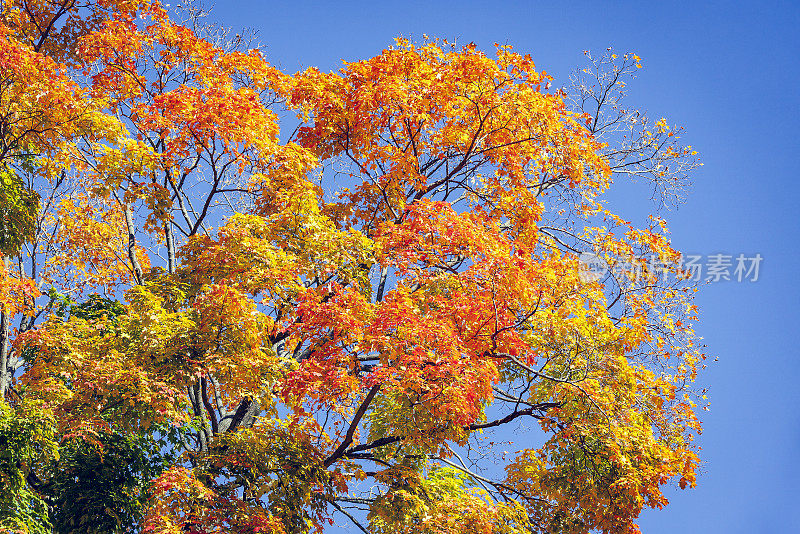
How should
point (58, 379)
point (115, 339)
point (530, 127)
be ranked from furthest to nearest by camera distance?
1. point (530, 127)
2. point (58, 379)
3. point (115, 339)

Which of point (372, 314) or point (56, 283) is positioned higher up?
point (56, 283)

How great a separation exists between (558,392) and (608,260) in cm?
238

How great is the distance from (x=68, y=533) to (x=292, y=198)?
502 centimetres

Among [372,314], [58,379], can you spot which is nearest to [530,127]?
[372,314]

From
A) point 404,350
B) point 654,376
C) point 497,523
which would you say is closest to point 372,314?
point 404,350

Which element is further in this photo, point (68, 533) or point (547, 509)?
point (547, 509)

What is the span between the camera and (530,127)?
37.8ft

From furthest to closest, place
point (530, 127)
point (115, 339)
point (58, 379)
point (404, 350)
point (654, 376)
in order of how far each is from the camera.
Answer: point (530, 127) < point (654, 376) < point (58, 379) < point (115, 339) < point (404, 350)

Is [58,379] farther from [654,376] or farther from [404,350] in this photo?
[654,376]

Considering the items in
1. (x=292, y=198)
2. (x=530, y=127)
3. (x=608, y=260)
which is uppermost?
(x=530, y=127)

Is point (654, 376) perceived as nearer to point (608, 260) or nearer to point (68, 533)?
point (608, 260)

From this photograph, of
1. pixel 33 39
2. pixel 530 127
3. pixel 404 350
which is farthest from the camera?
pixel 33 39

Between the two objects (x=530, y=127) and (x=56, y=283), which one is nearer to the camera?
(x=530, y=127)

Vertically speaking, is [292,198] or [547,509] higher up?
[292,198]
